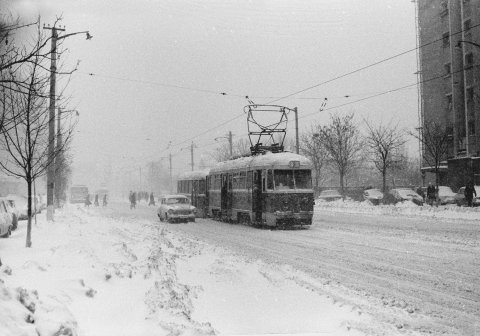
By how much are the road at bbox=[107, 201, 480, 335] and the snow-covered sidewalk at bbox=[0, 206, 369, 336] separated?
781 mm

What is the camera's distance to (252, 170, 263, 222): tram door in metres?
20.8

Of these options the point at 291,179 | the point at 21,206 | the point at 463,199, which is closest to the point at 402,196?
the point at 463,199

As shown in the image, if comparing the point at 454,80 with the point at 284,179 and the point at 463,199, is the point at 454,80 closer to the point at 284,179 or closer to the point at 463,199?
the point at 463,199

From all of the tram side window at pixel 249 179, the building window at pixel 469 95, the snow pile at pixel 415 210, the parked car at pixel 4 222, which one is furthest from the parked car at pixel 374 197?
the parked car at pixel 4 222

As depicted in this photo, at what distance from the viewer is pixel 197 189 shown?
1185 inches

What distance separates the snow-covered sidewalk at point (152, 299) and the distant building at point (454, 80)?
3115cm

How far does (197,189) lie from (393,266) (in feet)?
68.1

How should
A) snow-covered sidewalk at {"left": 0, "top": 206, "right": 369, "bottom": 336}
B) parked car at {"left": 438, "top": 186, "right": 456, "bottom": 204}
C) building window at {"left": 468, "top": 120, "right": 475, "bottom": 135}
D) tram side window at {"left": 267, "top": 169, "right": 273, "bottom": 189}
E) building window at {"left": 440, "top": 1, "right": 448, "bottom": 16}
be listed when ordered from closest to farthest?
snow-covered sidewalk at {"left": 0, "top": 206, "right": 369, "bottom": 336}
tram side window at {"left": 267, "top": 169, "right": 273, "bottom": 189}
parked car at {"left": 438, "top": 186, "right": 456, "bottom": 204}
building window at {"left": 468, "top": 120, "right": 475, "bottom": 135}
building window at {"left": 440, "top": 1, "right": 448, "bottom": 16}

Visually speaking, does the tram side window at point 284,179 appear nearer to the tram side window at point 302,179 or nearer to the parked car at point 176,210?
the tram side window at point 302,179

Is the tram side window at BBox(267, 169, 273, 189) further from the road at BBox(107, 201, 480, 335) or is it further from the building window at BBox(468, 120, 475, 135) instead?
the building window at BBox(468, 120, 475, 135)

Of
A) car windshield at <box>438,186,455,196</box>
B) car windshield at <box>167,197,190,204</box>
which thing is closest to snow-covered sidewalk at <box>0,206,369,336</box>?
car windshield at <box>167,197,190,204</box>

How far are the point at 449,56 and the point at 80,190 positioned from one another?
51.8 meters

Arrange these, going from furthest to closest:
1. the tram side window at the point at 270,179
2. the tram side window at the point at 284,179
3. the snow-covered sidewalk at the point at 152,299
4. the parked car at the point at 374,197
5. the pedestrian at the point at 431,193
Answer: the parked car at the point at 374,197
the pedestrian at the point at 431,193
the tram side window at the point at 270,179
the tram side window at the point at 284,179
the snow-covered sidewalk at the point at 152,299

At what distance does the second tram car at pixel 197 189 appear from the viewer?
1148 inches
